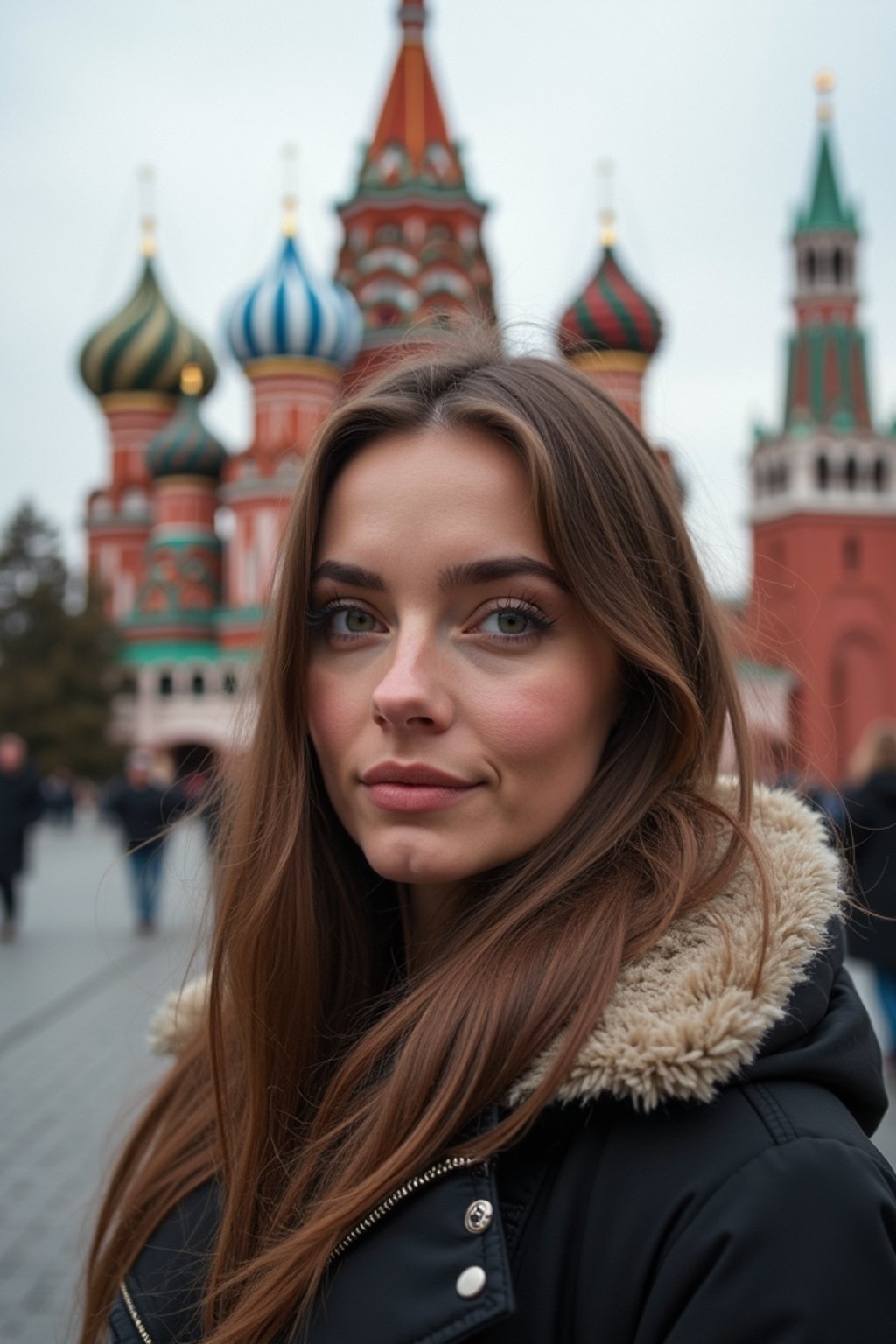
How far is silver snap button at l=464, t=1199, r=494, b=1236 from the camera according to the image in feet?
4.05

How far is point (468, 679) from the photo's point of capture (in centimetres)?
149

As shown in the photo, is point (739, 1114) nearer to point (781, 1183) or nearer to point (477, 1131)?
point (781, 1183)

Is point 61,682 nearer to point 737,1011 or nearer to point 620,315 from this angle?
point 620,315

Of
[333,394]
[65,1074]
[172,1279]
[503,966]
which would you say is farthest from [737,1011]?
[333,394]

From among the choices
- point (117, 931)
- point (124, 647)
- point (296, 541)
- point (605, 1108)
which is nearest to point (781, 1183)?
point (605, 1108)

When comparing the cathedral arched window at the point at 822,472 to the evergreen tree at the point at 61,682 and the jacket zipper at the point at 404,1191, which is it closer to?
the evergreen tree at the point at 61,682

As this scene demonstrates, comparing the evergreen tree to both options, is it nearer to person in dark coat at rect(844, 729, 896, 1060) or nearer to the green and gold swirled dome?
the green and gold swirled dome

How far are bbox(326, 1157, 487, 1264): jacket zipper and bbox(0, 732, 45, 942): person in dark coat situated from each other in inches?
423

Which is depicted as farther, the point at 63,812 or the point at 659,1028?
the point at 63,812

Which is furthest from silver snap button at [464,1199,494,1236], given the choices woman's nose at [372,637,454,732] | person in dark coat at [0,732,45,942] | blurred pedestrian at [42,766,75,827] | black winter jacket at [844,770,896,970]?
blurred pedestrian at [42,766,75,827]

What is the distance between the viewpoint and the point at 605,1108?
4.23 ft

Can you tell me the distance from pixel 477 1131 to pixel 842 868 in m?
0.50

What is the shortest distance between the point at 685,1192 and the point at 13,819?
11.1 meters

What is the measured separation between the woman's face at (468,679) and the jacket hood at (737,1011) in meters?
0.22
